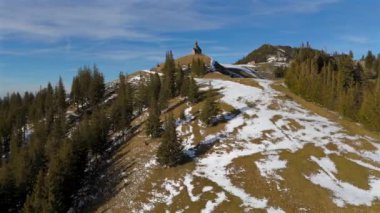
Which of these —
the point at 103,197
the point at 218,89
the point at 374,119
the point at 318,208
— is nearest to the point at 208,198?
the point at 318,208

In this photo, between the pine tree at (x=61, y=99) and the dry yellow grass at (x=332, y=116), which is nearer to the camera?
the dry yellow grass at (x=332, y=116)

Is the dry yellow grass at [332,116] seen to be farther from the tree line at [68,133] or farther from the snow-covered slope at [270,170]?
the tree line at [68,133]

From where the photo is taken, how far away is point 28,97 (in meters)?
184

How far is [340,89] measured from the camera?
437 feet

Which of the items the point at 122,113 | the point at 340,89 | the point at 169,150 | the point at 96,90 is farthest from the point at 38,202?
the point at 340,89

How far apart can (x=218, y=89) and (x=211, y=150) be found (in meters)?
51.2

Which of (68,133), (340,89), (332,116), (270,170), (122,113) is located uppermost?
(340,89)

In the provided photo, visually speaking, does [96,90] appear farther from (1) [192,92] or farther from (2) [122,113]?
(1) [192,92]

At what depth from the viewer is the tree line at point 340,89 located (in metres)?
101

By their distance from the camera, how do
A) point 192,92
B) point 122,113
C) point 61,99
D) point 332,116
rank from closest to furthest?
1. point 332,116
2. point 122,113
3. point 192,92
4. point 61,99

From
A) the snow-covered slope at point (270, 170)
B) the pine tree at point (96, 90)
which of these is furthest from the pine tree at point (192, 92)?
the pine tree at point (96, 90)

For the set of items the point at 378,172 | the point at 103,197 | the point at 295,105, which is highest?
the point at 295,105

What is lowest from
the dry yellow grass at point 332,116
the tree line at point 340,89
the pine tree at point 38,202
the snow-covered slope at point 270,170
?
the pine tree at point 38,202

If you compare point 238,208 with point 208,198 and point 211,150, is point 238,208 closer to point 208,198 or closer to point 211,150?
point 208,198
